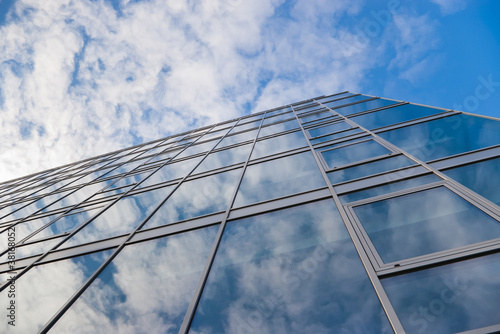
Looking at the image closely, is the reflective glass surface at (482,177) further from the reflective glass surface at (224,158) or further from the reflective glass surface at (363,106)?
the reflective glass surface at (363,106)

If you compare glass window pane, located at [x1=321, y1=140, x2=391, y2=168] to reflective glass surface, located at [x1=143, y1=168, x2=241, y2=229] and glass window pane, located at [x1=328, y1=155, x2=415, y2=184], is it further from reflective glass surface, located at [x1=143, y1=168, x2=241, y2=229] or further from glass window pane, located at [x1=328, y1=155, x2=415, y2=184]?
reflective glass surface, located at [x1=143, y1=168, x2=241, y2=229]

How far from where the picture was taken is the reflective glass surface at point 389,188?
15.3 ft

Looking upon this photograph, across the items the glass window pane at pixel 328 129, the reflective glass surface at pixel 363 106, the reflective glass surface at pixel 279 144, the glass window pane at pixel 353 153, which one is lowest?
the glass window pane at pixel 353 153

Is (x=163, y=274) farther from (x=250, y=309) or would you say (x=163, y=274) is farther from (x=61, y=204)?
(x=61, y=204)

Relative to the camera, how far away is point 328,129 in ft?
31.3

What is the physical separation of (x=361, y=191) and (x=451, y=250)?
5.88 feet

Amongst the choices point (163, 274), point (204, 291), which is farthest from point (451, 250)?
point (163, 274)

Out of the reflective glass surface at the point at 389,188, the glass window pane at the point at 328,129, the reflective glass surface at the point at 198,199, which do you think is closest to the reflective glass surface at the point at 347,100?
the glass window pane at the point at 328,129

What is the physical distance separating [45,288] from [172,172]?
5.10 metres

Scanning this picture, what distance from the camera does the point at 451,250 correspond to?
126 inches

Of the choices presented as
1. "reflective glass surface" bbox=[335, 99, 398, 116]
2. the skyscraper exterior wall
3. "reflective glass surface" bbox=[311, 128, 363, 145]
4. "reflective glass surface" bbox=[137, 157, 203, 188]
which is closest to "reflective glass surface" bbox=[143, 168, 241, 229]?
the skyscraper exterior wall

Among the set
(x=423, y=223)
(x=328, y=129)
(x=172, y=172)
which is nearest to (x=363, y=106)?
(x=328, y=129)

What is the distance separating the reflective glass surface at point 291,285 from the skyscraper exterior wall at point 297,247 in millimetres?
15

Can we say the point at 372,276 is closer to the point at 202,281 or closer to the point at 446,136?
the point at 202,281
